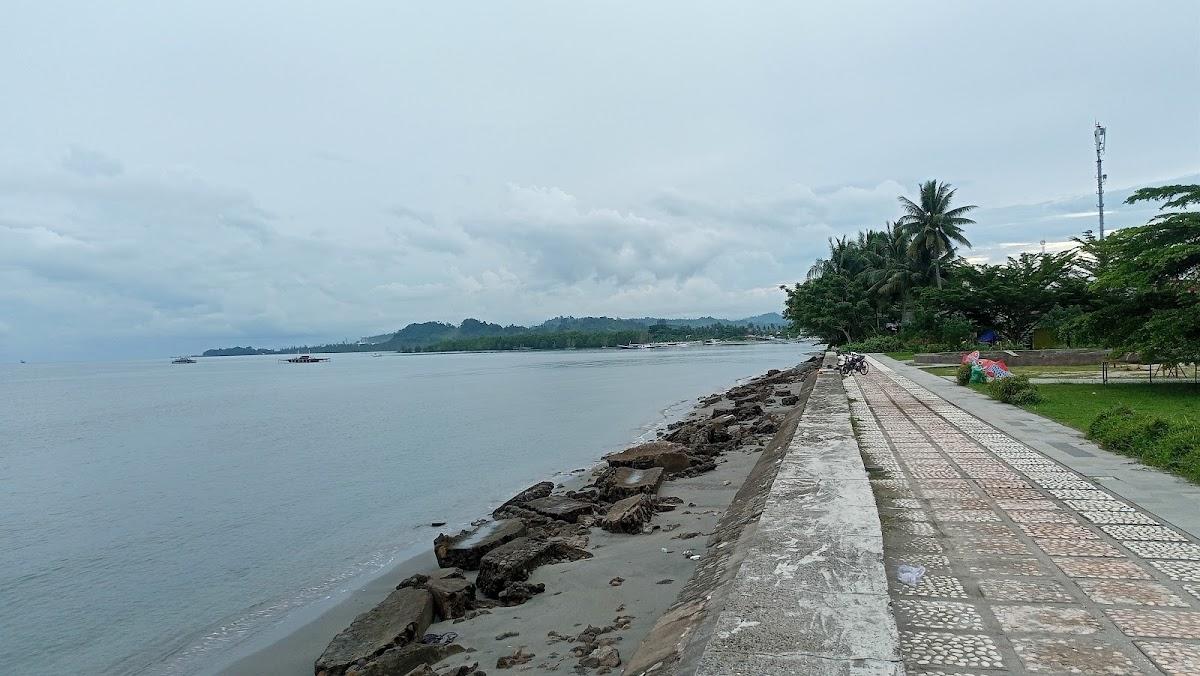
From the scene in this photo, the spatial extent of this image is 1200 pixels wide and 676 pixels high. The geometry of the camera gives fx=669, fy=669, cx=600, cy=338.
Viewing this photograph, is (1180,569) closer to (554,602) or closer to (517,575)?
(554,602)

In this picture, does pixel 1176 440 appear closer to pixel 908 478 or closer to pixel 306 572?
pixel 908 478

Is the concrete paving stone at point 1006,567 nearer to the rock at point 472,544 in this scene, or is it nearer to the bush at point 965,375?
the rock at point 472,544

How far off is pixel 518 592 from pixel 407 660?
1.49 meters

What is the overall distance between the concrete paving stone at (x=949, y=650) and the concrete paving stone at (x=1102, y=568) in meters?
1.33

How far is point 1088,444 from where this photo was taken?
8.30m

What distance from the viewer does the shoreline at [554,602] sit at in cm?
554

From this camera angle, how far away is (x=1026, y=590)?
3660 mm

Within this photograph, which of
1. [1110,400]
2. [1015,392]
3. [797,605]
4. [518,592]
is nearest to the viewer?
[797,605]

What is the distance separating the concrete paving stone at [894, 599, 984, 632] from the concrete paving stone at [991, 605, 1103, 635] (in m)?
0.12

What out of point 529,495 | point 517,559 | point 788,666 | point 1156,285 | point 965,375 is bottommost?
point 529,495

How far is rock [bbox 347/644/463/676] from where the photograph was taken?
194 inches

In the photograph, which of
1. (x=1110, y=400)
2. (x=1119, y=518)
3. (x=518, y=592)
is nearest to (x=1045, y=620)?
(x=1119, y=518)

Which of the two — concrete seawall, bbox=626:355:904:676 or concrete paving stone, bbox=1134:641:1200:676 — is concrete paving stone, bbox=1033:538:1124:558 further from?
concrete paving stone, bbox=1134:641:1200:676

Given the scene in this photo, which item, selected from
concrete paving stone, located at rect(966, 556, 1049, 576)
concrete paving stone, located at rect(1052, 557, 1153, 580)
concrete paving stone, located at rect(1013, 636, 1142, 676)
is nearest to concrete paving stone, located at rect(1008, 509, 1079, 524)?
concrete paving stone, located at rect(1052, 557, 1153, 580)
